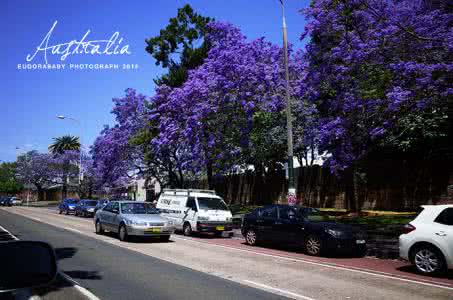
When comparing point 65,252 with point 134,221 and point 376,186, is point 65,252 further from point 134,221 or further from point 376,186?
Answer: point 376,186

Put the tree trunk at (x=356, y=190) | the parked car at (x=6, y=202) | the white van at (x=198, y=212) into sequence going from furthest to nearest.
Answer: the parked car at (x=6, y=202) → the tree trunk at (x=356, y=190) → the white van at (x=198, y=212)

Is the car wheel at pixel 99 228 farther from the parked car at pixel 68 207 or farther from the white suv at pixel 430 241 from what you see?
the parked car at pixel 68 207

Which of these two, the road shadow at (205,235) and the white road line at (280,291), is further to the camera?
the road shadow at (205,235)

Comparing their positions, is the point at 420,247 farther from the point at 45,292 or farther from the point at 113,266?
the point at 45,292

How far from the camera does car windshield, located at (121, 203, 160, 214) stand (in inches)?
721

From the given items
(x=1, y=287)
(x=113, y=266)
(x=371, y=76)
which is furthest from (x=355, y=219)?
(x=1, y=287)

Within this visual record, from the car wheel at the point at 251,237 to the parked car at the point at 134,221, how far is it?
9.64ft

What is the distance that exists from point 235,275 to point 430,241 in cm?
445

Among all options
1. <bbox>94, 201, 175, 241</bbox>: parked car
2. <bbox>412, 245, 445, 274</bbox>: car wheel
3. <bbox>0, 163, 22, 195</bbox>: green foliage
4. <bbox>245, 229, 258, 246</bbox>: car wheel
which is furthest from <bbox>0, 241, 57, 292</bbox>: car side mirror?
<bbox>0, 163, 22, 195</bbox>: green foliage

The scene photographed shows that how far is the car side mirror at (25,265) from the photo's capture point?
2914 mm

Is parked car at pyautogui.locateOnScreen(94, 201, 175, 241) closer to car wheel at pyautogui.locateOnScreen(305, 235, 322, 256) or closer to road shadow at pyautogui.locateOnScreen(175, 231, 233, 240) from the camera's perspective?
road shadow at pyautogui.locateOnScreen(175, 231, 233, 240)

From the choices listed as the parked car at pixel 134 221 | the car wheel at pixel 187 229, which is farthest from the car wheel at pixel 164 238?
A: the car wheel at pixel 187 229

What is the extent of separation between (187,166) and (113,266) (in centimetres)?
2240

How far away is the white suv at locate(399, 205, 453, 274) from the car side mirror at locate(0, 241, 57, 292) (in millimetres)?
8996
